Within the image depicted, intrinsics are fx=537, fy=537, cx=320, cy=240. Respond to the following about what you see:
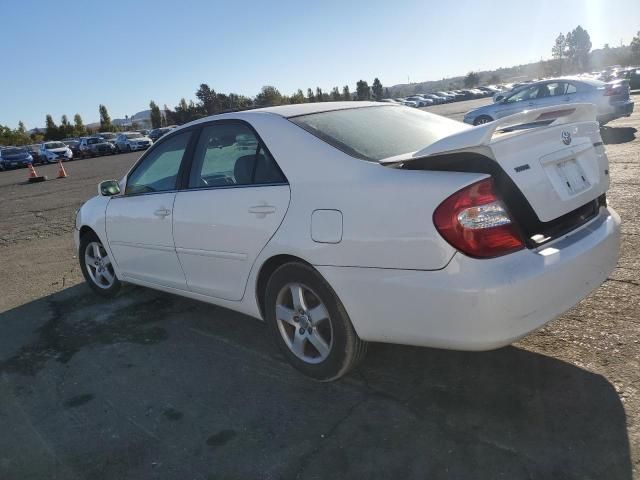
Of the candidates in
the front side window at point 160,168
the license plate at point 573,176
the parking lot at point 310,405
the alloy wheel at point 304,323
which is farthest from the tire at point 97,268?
the license plate at point 573,176

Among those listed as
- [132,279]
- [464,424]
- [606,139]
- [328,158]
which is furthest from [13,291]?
[606,139]

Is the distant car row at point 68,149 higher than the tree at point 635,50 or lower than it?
lower

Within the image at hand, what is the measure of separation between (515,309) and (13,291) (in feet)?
17.7

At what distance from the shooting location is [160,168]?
4324mm

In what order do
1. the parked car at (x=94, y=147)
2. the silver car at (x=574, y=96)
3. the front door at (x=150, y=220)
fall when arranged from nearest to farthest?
the front door at (x=150, y=220), the silver car at (x=574, y=96), the parked car at (x=94, y=147)

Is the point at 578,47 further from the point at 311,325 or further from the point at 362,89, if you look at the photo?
the point at 311,325

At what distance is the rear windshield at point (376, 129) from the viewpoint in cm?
305

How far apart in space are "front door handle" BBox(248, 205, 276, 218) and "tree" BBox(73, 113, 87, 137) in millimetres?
76091

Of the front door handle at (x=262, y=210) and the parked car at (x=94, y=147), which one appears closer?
the front door handle at (x=262, y=210)

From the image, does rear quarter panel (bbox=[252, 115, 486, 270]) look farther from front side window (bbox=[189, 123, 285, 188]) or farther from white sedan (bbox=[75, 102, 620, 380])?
front side window (bbox=[189, 123, 285, 188])

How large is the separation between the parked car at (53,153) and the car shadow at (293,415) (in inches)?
1547

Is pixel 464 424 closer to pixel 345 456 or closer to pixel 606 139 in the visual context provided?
pixel 345 456

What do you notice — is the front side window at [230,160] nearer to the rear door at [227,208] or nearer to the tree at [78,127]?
the rear door at [227,208]

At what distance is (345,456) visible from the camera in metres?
2.49
